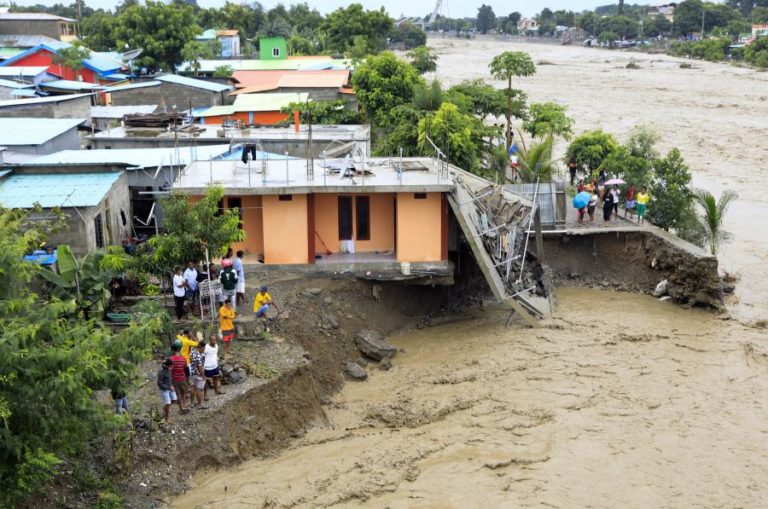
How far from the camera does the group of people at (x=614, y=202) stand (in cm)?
2136

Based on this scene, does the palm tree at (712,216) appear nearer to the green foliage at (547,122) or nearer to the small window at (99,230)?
the green foliage at (547,122)

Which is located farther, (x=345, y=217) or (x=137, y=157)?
(x=137, y=157)

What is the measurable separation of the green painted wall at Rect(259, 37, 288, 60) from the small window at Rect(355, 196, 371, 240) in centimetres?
4237

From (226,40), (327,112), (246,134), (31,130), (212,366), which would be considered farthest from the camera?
(226,40)

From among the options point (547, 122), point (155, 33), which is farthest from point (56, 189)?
point (155, 33)

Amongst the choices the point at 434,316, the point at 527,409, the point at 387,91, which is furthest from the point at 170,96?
the point at 527,409

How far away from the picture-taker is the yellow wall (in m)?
17.6

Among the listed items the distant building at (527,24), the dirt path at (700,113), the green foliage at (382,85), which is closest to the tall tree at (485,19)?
the distant building at (527,24)

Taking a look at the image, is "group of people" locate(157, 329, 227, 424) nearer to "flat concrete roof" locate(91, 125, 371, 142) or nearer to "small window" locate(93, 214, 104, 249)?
"small window" locate(93, 214, 104, 249)

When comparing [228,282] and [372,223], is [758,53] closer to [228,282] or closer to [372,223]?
[372,223]

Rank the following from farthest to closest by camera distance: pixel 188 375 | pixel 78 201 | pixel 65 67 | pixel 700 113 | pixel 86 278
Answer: pixel 700 113, pixel 65 67, pixel 78 201, pixel 86 278, pixel 188 375

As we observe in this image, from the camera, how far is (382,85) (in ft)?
98.6

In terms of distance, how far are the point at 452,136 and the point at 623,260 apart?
602cm

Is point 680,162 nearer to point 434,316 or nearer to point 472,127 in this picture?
point 472,127
